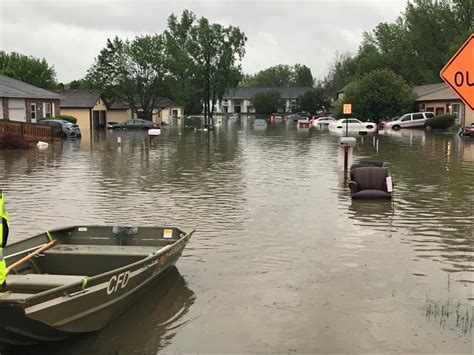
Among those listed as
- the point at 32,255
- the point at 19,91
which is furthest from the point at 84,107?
the point at 32,255

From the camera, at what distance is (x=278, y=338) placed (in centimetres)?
671

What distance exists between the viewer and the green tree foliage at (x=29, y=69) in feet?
234

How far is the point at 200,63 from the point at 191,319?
8270 cm

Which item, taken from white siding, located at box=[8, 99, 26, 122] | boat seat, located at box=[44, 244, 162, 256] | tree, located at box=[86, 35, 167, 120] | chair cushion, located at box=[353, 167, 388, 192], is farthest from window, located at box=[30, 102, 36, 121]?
boat seat, located at box=[44, 244, 162, 256]

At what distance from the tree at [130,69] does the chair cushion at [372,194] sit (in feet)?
189

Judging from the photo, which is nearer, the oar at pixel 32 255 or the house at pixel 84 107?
the oar at pixel 32 255

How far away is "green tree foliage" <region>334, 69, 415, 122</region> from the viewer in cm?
5953

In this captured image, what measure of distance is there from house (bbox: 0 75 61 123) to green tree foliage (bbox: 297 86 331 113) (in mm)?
68775

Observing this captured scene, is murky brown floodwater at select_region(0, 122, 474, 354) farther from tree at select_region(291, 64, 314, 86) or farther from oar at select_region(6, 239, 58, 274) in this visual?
tree at select_region(291, 64, 314, 86)

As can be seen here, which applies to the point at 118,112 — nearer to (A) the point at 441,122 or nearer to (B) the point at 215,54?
(B) the point at 215,54

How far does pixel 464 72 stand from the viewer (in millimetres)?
6691

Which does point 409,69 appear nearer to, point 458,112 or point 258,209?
point 458,112

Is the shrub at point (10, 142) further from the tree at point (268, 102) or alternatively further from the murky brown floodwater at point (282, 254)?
the tree at point (268, 102)

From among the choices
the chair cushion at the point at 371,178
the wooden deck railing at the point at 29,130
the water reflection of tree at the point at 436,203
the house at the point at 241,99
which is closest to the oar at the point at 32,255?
the water reflection of tree at the point at 436,203
